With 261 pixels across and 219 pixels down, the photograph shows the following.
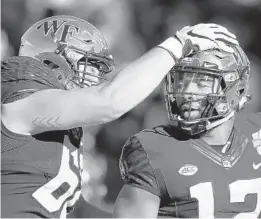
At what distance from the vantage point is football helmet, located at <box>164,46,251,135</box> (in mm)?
3051

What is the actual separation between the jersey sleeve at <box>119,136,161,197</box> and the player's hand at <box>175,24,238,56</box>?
1.81 ft

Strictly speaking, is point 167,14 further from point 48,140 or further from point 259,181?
point 48,140

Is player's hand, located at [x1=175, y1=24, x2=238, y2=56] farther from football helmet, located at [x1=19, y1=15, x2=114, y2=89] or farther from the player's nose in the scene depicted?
football helmet, located at [x1=19, y1=15, x2=114, y2=89]

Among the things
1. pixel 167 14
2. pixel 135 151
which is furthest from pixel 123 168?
pixel 167 14

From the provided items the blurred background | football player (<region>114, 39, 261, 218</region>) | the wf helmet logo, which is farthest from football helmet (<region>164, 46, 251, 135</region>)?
the blurred background

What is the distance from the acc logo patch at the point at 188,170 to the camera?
3005 mm

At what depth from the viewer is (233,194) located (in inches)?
118

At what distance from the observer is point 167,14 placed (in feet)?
17.5

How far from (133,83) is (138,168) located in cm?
71

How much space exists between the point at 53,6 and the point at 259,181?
9.24ft

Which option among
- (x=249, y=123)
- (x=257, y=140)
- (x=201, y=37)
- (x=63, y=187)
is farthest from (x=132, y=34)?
(x=63, y=187)

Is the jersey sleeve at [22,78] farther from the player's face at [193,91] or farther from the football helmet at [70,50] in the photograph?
the player's face at [193,91]

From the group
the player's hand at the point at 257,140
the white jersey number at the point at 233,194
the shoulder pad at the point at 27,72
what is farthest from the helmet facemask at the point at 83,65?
the player's hand at the point at 257,140

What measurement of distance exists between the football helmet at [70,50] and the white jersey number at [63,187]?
0.31 m
